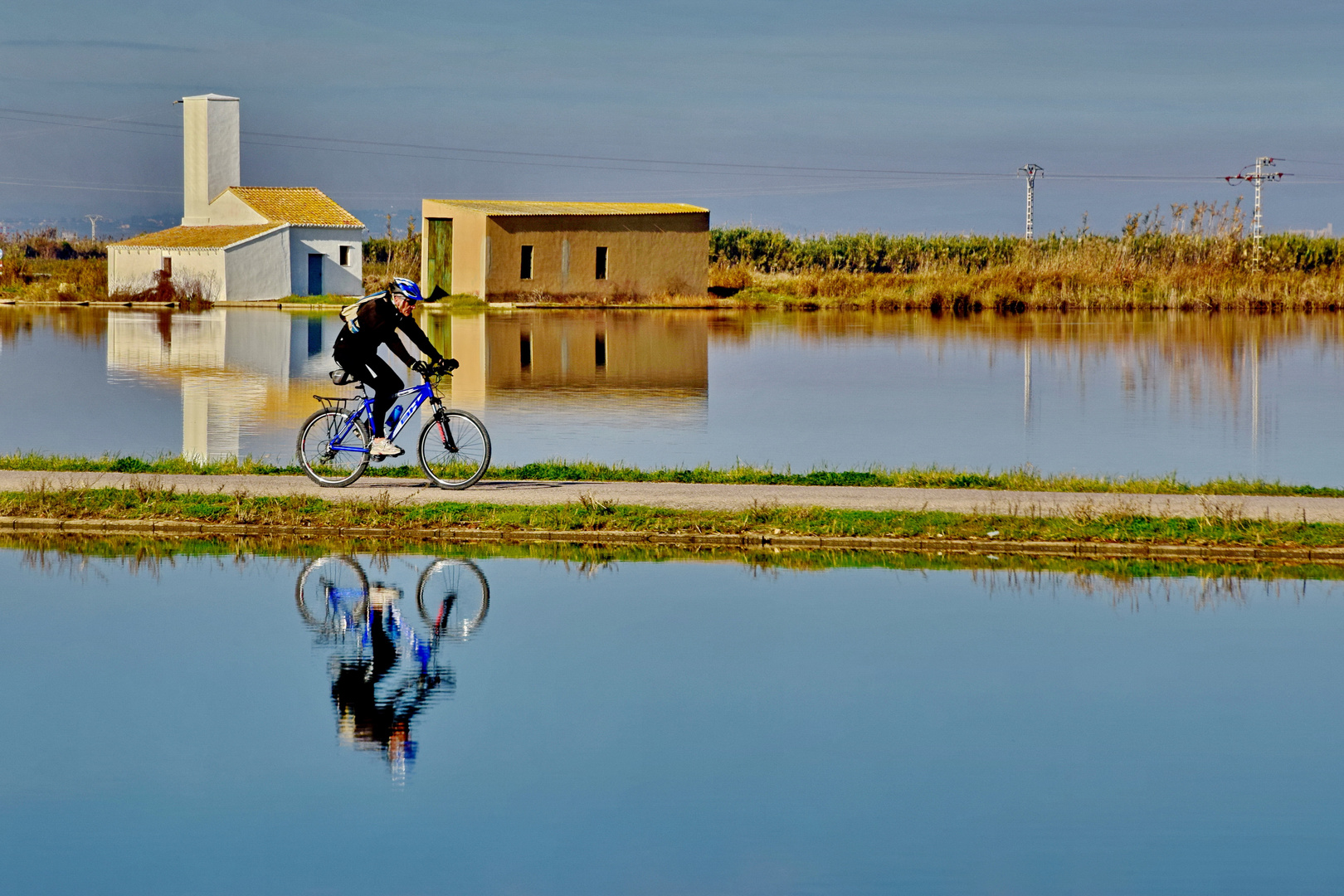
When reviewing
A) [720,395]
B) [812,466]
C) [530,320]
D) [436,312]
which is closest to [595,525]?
[812,466]

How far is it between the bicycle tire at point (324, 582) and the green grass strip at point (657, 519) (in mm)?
1183

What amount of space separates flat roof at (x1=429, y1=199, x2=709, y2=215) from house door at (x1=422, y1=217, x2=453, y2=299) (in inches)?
35.9

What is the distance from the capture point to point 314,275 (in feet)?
239

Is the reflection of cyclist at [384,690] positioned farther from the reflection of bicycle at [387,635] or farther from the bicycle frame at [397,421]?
the bicycle frame at [397,421]

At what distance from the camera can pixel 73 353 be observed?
37.8 meters

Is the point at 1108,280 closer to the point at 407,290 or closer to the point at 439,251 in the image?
the point at 439,251

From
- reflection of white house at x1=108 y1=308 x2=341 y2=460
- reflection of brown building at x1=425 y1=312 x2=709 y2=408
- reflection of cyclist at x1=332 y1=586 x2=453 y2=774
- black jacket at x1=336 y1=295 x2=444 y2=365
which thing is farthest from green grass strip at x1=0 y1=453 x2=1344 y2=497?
reflection of brown building at x1=425 y1=312 x2=709 y2=408

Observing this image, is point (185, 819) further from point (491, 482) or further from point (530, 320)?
point (530, 320)

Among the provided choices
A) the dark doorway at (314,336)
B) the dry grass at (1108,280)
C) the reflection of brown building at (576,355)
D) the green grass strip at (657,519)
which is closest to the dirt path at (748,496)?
the green grass strip at (657,519)

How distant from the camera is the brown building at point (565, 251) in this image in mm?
62594

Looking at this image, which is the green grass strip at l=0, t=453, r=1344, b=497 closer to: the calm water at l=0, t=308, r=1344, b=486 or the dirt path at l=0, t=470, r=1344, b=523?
the dirt path at l=0, t=470, r=1344, b=523

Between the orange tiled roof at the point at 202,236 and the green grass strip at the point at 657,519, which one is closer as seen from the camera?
the green grass strip at the point at 657,519

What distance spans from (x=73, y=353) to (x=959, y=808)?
34270 mm

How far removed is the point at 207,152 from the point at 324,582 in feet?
228
